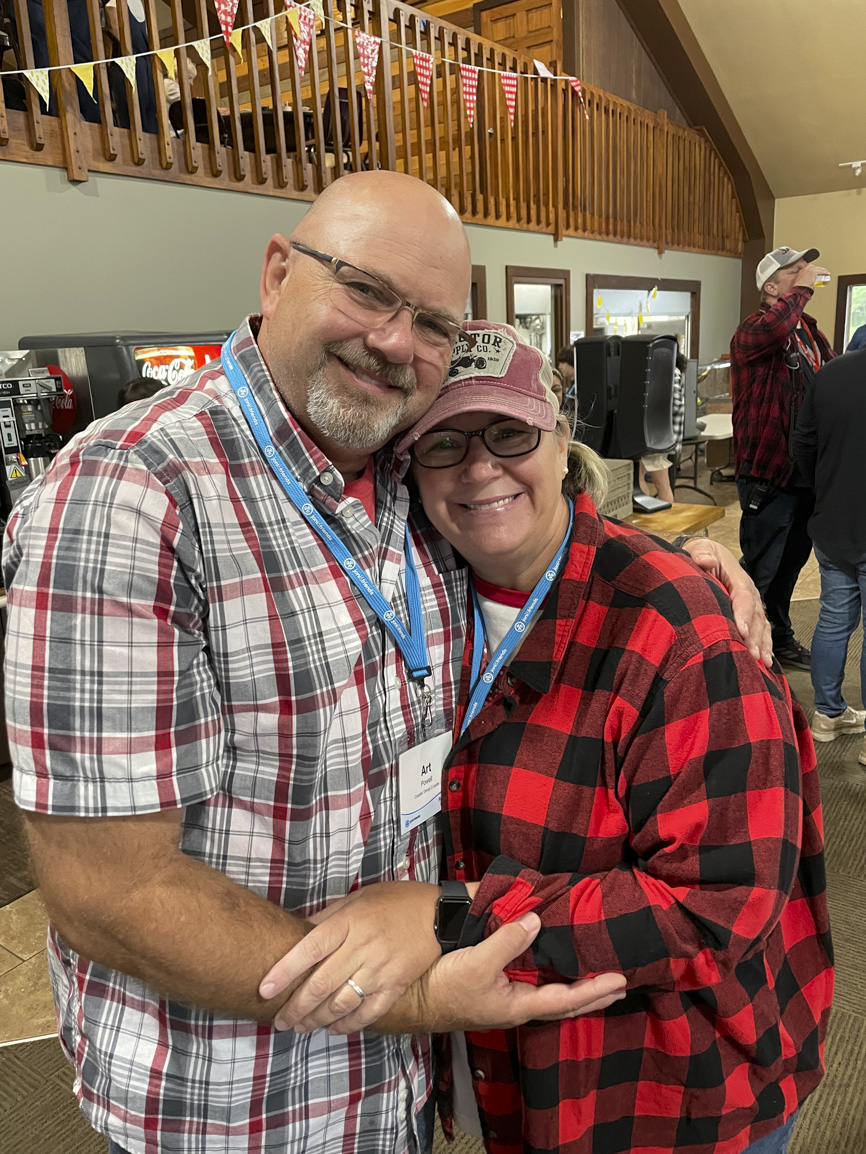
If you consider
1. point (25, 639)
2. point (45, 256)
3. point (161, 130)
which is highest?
point (161, 130)

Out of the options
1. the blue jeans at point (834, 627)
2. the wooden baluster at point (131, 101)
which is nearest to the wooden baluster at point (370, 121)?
the wooden baluster at point (131, 101)

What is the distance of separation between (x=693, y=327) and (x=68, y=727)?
37.8 feet

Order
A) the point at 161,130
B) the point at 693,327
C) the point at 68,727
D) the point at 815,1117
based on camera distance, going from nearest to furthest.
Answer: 1. the point at 68,727
2. the point at 815,1117
3. the point at 161,130
4. the point at 693,327

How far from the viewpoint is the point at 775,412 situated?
12.4 ft

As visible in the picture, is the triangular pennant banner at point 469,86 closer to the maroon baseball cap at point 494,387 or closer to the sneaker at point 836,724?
Answer: the sneaker at point 836,724

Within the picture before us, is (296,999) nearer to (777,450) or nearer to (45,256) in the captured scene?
(777,450)

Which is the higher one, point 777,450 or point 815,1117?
point 777,450

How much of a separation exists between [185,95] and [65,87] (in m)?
0.71

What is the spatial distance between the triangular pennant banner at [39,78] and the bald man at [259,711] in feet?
11.1

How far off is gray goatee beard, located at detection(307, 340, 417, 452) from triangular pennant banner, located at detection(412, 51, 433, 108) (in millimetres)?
5626

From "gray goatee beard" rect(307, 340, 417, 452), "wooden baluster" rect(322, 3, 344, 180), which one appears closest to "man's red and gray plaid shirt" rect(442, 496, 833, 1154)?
"gray goatee beard" rect(307, 340, 417, 452)

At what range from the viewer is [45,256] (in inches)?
153

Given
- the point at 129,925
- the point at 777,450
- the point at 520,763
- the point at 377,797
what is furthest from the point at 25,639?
the point at 777,450

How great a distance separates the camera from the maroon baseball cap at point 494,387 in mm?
1040
